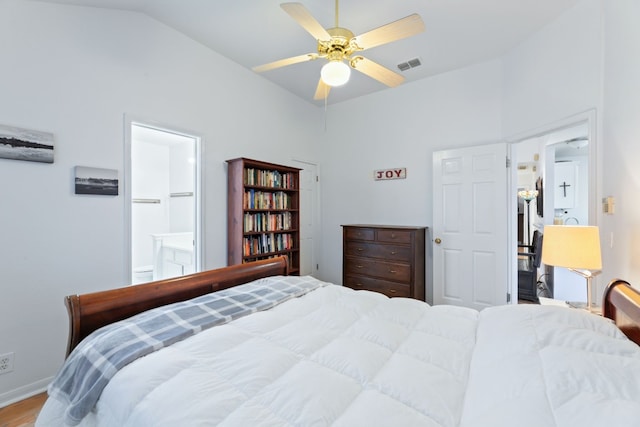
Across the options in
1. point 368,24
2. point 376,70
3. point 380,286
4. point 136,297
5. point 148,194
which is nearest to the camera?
point 136,297

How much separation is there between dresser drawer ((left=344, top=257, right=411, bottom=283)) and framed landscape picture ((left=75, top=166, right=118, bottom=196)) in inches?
106

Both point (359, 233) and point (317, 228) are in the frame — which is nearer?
point (359, 233)

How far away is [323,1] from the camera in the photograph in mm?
2227

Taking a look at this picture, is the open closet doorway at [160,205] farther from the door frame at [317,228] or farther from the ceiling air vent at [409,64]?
the ceiling air vent at [409,64]

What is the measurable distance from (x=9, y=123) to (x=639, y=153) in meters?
3.94

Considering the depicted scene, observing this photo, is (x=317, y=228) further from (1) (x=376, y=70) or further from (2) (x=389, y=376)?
(2) (x=389, y=376)

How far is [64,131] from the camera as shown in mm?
2066

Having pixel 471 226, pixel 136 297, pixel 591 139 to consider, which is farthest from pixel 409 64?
pixel 136 297

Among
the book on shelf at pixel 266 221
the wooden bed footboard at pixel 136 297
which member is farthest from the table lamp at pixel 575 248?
the book on shelf at pixel 266 221

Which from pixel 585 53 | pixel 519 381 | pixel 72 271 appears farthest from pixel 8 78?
pixel 585 53

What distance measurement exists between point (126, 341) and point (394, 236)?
112 inches

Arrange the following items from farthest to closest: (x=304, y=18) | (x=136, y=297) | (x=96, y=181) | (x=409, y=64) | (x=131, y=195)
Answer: (x=409, y=64)
(x=131, y=195)
(x=96, y=181)
(x=304, y=18)
(x=136, y=297)

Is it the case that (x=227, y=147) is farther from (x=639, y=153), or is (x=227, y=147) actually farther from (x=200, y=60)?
(x=639, y=153)

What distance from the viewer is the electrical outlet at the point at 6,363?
1.84 m
